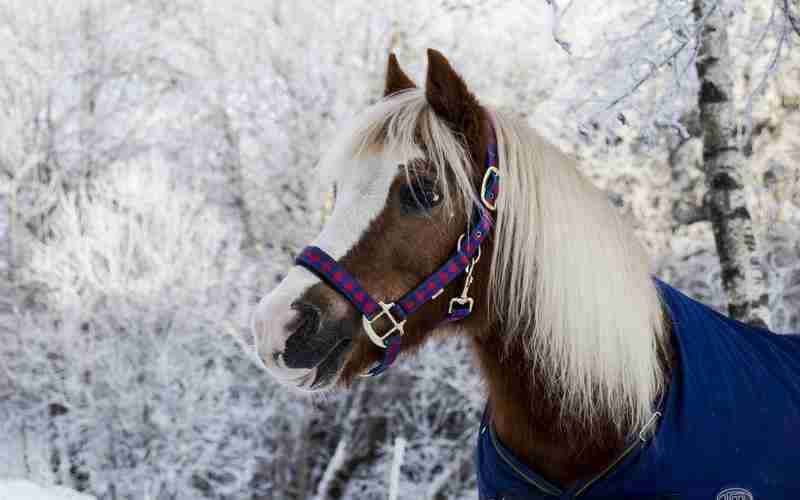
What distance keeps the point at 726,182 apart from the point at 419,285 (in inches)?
109

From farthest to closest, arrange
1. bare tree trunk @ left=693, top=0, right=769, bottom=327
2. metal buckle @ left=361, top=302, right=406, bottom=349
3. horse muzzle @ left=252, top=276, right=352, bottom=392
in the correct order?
bare tree trunk @ left=693, top=0, right=769, bottom=327 → metal buckle @ left=361, top=302, right=406, bottom=349 → horse muzzle @ left=252, top=276, right=352, bottom=392

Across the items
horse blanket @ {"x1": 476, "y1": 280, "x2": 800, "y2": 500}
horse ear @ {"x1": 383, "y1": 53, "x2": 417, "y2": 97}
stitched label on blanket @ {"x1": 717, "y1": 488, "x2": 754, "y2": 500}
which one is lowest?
stitched label on blanket @ {"x1": 717, "y1": 488, "x2": 754, "y2": 500}

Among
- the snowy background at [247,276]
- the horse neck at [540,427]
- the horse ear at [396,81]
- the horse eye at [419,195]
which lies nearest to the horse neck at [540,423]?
the horse neck at [540,427]

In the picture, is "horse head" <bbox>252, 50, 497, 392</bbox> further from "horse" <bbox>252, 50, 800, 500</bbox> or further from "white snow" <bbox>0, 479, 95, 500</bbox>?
"white snow" <bbox>0, 479, 95, 500</bbox>

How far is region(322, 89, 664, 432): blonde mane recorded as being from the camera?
2117mm

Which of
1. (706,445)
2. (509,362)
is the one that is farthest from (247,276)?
(706,445)

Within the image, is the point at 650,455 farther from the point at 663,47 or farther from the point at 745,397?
the point at 663,47

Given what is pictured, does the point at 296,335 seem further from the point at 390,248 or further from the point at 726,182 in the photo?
the point at 726,182

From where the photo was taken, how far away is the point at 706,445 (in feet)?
6.80

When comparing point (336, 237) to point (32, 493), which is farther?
point (32, 493)

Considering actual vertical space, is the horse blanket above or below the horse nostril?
below

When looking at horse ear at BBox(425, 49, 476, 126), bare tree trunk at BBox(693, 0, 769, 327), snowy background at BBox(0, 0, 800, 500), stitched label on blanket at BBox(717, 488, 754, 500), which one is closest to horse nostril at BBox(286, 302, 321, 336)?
horse ear at BBox(425, 49, 476, 126)

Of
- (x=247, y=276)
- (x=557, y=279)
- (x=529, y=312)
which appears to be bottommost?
(x=247, y=276)

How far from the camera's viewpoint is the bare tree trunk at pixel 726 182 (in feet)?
13.1
